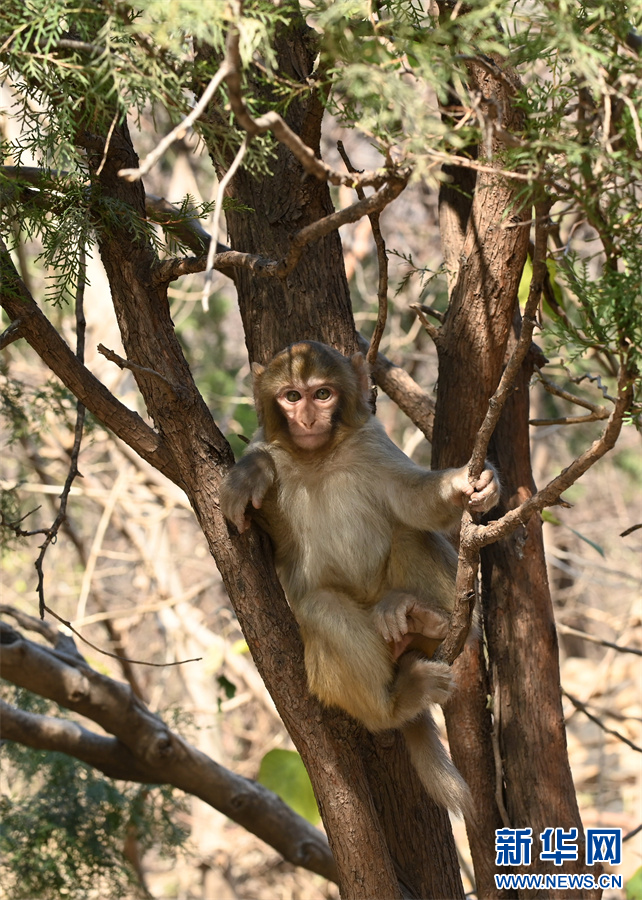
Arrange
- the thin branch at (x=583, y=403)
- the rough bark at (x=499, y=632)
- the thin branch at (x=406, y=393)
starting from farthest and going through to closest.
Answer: the thin branch at (x=406, y=393)
the rough bark at (x=499, y=632)
the thin branch at (x=583, y=403)

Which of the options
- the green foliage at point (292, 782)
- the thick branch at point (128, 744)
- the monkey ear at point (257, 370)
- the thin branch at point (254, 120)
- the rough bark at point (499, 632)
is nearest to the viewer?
the thin branch at point (254, 120)

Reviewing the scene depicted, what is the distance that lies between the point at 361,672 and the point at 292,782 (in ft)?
5.34

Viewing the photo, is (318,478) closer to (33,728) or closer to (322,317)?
(322,317)

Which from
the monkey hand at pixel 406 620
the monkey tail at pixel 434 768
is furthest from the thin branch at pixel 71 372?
the monkey tail at pixel 434 768

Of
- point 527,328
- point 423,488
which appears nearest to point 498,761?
point 423,488

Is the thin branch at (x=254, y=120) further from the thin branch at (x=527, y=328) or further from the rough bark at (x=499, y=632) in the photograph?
the rough bark at (x=499, y=632)

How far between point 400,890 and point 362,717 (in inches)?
22.8

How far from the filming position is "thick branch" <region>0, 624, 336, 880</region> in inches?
156

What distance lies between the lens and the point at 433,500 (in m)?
2.99

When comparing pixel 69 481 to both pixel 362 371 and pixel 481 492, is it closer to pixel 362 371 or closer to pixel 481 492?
pixel 362 371

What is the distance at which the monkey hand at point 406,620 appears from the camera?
3066 mm

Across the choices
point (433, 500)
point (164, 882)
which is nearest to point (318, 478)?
point (433, 500)

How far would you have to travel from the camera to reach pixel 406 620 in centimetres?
309

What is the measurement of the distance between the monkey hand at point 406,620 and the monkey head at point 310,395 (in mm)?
645
